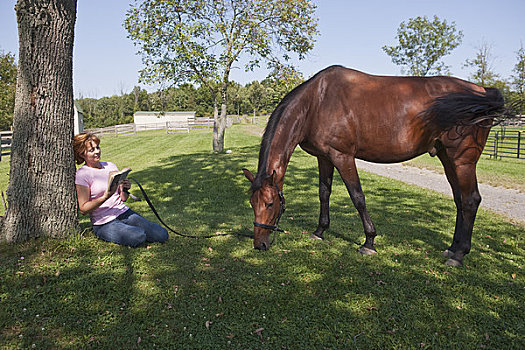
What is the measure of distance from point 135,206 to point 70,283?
470 centimetres

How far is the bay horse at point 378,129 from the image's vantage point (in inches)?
166

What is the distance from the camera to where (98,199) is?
13.2 feet

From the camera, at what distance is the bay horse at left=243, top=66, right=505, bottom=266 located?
4.23m

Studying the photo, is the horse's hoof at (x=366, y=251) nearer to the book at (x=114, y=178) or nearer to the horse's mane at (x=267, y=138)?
the horse's mane at (x=267, y=138)

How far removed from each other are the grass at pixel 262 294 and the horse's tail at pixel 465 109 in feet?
5.83

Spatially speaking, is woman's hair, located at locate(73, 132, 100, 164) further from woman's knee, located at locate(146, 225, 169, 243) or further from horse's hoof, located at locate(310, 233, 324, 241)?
horse's hoof, located at locate(310, 233, 324, 241)

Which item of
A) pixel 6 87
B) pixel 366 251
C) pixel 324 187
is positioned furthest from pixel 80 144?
pixel 6 87

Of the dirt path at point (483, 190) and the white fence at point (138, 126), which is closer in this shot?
the dirt path at point (483, 190)

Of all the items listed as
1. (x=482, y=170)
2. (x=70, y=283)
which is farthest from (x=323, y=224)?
(x=482, y=170)

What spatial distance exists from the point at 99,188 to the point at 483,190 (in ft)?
32.5

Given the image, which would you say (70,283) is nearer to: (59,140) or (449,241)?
(59,140)

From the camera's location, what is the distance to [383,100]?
453 cm

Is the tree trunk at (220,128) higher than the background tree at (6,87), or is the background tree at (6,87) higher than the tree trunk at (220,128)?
the background tree at (6,87)

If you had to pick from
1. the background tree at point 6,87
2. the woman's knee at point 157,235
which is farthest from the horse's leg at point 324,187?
the background tree at point 6,87
